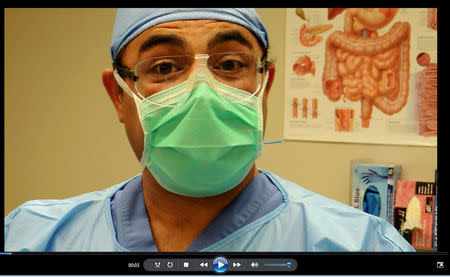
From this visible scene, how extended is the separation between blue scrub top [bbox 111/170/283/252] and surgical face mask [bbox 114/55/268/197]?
3.4 inches

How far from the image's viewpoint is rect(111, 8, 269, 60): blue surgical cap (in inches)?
27.4

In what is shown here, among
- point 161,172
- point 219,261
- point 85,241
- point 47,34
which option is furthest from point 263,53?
point 47,34

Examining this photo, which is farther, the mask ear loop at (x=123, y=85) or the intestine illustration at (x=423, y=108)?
the intestine illustration at (x=423, y=108)

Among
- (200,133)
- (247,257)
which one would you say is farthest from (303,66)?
(247,257)

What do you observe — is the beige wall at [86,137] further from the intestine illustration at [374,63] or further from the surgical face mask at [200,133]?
the surgical face mask at [200,133]

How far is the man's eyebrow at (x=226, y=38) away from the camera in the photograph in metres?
0.70

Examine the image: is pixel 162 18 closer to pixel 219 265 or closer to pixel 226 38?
pixel 226 38

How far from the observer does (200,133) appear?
2.17 feet

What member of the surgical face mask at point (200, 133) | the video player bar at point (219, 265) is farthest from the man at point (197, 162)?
the video player bar at point (219, 265)

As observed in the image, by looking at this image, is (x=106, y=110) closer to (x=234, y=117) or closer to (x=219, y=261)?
(x=234, y=117)

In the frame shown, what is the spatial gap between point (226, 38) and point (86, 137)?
70cm

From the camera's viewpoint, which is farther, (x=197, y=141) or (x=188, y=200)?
(x=188, y=200)
